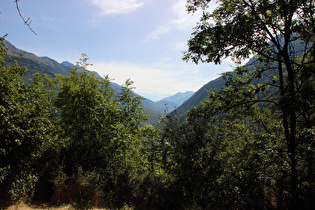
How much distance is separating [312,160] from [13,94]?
34.7 feet

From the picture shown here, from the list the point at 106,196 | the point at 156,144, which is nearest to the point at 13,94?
the point at 106,196

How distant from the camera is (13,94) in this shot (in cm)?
621

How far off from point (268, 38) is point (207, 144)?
522 centimetres

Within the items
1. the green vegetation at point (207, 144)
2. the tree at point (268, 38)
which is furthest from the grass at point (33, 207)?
the tree at point (268, 38)

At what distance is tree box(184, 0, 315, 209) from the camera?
17.3 feet

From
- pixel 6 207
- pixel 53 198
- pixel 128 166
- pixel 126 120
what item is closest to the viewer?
pixel 6 207

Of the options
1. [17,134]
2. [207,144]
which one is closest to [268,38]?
[207,144]

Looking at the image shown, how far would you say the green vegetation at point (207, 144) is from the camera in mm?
5727

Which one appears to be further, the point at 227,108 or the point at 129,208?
the point at 227,108

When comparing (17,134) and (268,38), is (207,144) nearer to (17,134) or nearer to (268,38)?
(268,38)

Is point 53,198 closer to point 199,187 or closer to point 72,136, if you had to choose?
point 72,136

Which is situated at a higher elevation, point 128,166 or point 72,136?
point 72,136

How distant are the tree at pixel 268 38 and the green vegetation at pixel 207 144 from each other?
0.04 m

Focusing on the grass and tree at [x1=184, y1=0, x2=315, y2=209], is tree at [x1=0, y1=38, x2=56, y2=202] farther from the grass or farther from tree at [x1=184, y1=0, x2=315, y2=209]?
tree at [x1=184, y1=0, x2=315, y2=209]
